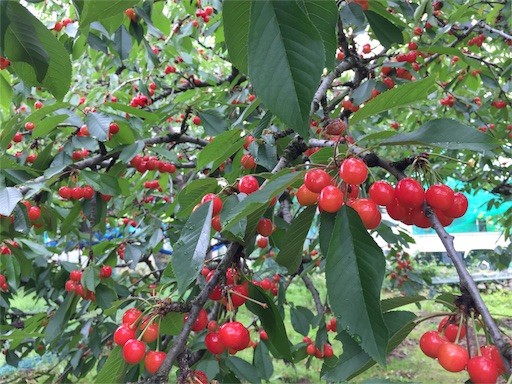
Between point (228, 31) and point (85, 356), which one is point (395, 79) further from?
point (85, 356)

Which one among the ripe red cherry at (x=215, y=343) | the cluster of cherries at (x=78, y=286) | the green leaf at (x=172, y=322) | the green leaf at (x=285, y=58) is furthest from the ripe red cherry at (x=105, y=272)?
the green leaf at (x=285, y=58)

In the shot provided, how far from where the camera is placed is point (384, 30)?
1513 mm

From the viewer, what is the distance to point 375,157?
886 millimetres

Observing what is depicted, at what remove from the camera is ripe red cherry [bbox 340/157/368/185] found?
0.76 m

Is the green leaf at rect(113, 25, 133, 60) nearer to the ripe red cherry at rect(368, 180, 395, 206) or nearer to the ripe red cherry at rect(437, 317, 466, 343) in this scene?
the ripe red cherry at rect(368, 180, 395, 206)

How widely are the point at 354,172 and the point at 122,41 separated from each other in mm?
1810

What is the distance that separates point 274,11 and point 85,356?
9.24 ft

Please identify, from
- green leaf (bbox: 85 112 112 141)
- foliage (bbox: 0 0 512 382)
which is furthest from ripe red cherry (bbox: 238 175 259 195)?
green leaf (bbox: 85 112 112 141)

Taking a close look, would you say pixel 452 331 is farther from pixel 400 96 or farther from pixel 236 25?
pixel 236 25

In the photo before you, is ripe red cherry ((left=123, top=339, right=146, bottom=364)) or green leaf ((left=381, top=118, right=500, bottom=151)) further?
ripe red cherry ((left=123, top=339, right=146, bottom=364))

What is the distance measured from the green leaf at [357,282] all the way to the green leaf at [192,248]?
10.3 inches

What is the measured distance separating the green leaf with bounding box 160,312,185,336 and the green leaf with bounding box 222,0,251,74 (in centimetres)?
68

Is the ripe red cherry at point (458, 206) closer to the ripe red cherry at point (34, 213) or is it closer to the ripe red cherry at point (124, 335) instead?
the ripe red cherry at point (124, 335)

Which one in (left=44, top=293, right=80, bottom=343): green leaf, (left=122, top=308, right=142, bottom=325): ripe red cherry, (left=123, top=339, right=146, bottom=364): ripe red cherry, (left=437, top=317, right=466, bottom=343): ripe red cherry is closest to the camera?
(left=437, top=317, right=466, bottom=343): ripe red cherry
